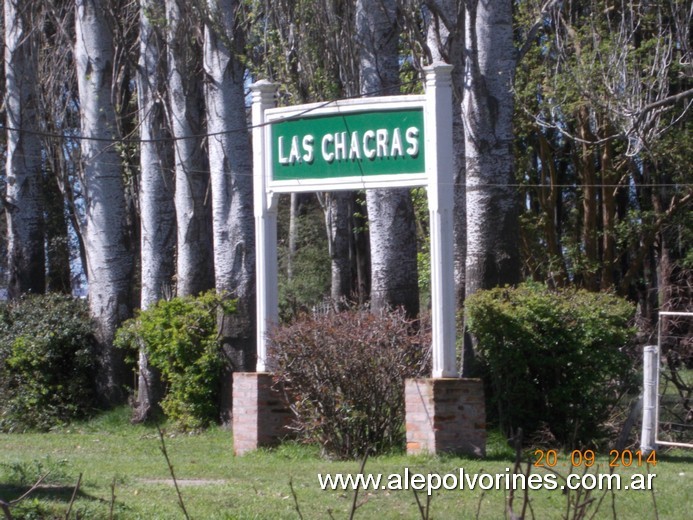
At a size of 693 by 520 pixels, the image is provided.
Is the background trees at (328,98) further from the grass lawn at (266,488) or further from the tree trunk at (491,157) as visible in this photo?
the grass lawn at (266,488)

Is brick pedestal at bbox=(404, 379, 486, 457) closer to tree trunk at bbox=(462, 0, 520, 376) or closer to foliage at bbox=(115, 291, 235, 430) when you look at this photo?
tree trunk at bbox=(462, 0, 520, 376)

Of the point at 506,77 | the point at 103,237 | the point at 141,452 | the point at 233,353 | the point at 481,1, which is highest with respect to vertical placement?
the point at 481,1

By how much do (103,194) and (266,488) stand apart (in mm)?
10642

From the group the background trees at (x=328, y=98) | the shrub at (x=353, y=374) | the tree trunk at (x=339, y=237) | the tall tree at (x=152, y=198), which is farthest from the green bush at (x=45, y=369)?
the tree trunk at (x=339, y=237)

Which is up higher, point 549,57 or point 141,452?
point 549,57

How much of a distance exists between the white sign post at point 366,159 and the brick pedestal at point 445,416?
219mm

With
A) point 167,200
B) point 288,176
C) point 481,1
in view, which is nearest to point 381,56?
point 481,1

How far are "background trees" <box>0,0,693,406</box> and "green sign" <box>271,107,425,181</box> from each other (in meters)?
1.90

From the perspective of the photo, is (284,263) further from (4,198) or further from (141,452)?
(141,452)

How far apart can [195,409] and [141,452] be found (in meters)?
2.01

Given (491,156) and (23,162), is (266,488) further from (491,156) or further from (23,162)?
(23,162)

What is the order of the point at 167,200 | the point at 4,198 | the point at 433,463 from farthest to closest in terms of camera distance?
1. the point at 4,198
2. the point at 167,200
3. the point at 433,463

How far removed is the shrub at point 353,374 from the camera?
1160cm

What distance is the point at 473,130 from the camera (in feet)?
46.3
